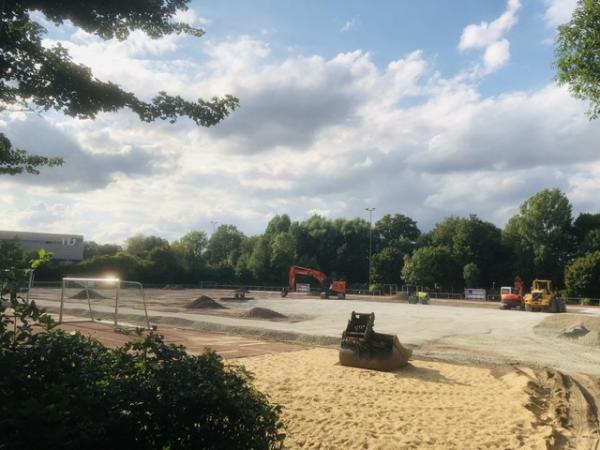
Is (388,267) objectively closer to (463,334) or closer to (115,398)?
(463,334)

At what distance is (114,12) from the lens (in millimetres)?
5723

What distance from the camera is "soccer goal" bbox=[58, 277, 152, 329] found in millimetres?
20016

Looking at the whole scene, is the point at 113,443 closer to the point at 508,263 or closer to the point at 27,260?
the point at 27,260

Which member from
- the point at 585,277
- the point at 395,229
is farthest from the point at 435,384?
the point at 395,229

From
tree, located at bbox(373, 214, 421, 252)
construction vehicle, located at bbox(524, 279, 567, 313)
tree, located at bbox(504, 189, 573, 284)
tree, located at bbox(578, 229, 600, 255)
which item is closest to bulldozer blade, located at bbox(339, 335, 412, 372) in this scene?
construction vehicle, located at bbox(524, 279, 567, 313)

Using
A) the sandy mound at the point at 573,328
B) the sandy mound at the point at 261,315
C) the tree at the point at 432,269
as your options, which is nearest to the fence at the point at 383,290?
A: the tree at the point at 432,269

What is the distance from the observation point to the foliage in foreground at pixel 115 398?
9.81 ft

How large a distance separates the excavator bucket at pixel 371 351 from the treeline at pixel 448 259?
4984cm

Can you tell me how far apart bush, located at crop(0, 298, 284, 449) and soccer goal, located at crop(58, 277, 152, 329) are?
907 cm

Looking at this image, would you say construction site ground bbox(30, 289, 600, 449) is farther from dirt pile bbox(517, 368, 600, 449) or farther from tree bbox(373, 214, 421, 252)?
tree bbox(373, 214, 421, 252)

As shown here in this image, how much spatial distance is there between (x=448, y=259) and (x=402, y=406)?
210 ft

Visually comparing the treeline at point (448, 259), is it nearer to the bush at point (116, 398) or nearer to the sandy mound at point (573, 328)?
the sandy mound at point (573, 328)

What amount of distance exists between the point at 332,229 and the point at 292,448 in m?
93.2

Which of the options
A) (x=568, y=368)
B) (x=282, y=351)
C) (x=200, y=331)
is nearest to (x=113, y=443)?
(x=282, y=351)
